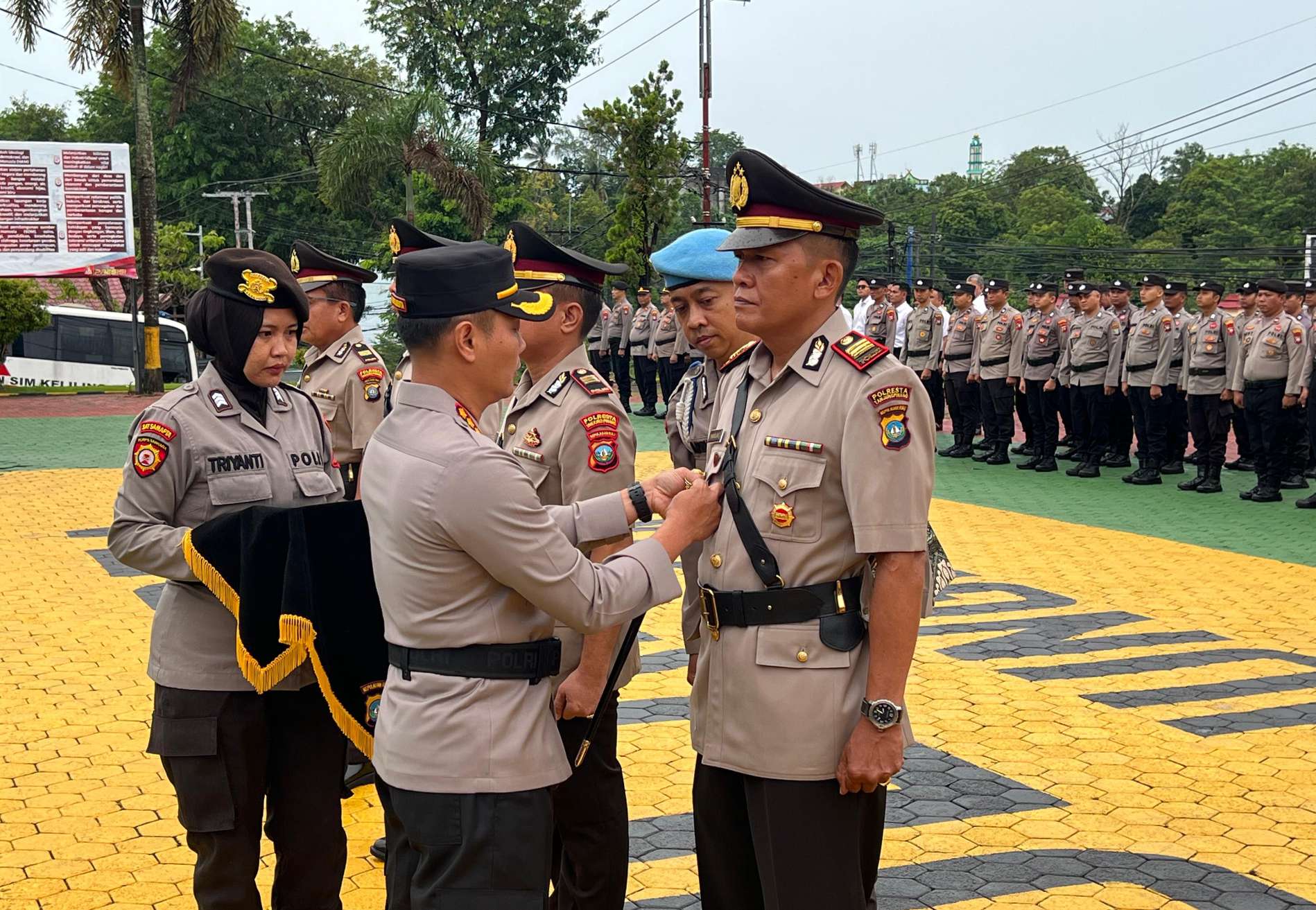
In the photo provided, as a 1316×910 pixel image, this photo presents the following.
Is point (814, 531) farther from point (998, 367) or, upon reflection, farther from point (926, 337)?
point (926, 337)

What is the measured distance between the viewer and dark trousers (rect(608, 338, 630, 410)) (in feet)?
75.6

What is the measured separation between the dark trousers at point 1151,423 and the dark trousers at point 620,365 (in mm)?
10221

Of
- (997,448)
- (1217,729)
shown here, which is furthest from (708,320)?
(997,448)

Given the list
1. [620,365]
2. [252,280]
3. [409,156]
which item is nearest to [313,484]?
[252,280]

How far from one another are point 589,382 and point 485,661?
1.20 meters

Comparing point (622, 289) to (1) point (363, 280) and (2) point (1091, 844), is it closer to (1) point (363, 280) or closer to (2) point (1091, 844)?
(1) point (363, 280)

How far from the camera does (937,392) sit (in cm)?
1878

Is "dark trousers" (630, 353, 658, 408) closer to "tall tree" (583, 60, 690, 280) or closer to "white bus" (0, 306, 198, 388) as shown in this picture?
"tall tree" (583, 60, 690, 280)

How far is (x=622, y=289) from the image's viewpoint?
23.8 meters

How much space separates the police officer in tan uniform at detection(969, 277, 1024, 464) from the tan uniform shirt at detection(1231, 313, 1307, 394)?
2889mm

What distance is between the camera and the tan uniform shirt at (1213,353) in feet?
44.7

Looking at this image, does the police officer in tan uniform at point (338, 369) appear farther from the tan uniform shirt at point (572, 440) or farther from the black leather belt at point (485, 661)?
the black leather belt at point (485, 661)

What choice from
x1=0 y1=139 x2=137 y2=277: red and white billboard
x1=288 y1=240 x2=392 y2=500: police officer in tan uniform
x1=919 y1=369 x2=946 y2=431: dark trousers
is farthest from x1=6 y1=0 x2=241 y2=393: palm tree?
x1=288 y1=240 x2=392 y2=500: police officer in tan uniform

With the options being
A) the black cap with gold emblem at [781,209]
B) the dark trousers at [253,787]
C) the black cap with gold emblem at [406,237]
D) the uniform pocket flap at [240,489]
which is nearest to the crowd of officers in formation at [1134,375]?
the black cap with gold emblem at [406,237]
